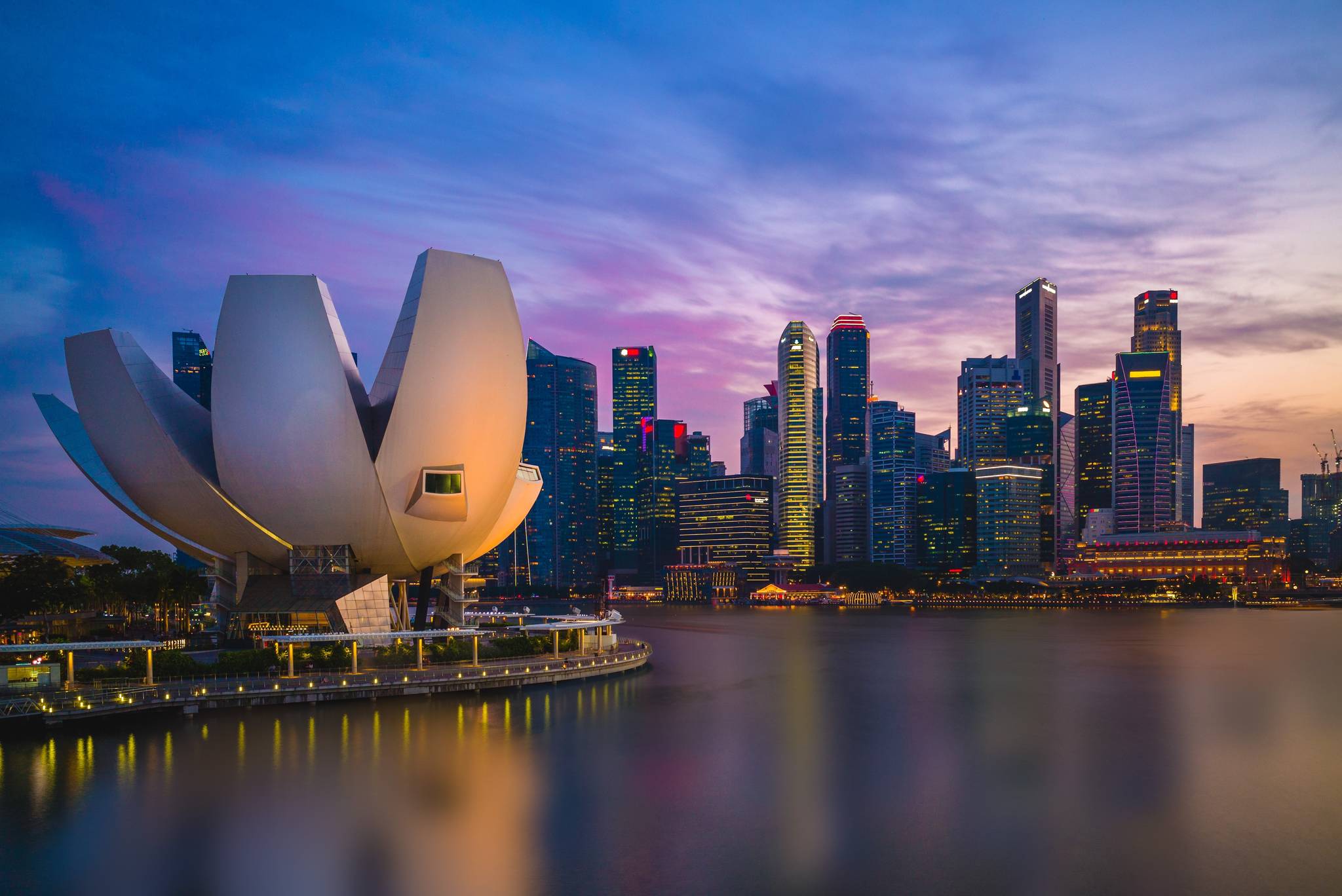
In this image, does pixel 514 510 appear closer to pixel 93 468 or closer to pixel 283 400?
pixel 283 400

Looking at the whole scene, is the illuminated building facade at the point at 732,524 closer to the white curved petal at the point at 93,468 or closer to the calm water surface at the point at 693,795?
the calm water surface at the point at 693,795

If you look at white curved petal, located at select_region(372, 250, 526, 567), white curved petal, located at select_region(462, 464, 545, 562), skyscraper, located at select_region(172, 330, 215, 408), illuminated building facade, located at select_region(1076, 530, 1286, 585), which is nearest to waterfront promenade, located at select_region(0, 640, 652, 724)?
white curved petal, located at select_region(372, 250, 526, 567)

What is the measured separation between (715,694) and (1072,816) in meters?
18.7

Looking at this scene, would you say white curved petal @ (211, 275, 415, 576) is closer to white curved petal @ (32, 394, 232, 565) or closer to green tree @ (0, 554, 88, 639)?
white curved petal @ (32, 394, 232, 565)

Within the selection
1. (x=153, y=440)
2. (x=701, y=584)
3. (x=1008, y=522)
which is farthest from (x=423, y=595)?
(x=1008, y=522)

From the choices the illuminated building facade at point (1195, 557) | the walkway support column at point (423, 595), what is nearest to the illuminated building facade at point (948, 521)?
the illuminated building facade at point (1195, 557)

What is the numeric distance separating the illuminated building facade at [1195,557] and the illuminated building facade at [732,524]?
209 ft

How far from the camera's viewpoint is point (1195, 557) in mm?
161750

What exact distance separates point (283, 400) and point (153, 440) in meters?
5.26

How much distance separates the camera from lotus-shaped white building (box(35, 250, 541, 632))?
113ft

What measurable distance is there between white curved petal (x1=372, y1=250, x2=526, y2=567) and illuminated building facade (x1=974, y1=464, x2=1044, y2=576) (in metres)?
155

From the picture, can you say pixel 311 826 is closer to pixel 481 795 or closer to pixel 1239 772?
pixel 481 795

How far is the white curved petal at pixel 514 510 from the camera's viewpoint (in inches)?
1759

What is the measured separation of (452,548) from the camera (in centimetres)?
4038
